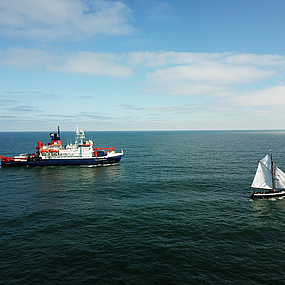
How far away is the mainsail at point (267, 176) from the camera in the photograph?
1853 inches

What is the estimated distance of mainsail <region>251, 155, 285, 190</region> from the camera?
47.1m

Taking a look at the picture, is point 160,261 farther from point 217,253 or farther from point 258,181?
point 258,181

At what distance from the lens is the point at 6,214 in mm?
37781

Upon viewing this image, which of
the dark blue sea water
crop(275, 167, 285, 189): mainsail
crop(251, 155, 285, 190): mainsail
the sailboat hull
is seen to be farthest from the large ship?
crop(275, 167, 285, 189): mainsail

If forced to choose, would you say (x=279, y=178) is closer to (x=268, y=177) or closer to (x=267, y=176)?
(x=268, y=177)

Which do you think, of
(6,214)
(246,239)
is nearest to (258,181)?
(246,239)

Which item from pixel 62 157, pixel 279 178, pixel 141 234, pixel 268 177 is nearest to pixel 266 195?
pixel 268 177

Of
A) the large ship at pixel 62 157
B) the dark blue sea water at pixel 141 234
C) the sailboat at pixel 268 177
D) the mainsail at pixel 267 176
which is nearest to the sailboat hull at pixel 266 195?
the sailboat at pixel 268 177

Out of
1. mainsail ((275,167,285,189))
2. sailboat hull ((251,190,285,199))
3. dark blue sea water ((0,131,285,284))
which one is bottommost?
dark blue sea water ((0,131,285,284))

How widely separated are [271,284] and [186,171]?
51.6 metres

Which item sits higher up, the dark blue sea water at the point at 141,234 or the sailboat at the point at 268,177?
the sailboat at the point at 268,177

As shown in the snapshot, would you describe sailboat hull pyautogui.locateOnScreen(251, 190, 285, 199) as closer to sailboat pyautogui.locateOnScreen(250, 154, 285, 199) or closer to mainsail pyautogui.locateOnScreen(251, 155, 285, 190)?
sailboat pyautogui.locateOnScreen(250, 154, 285, 199)

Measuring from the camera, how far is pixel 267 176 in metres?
47.7

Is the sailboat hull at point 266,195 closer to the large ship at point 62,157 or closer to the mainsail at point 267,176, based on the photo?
the mainsail at point 267,176
